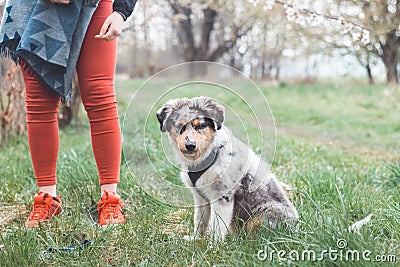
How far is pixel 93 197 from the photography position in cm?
288

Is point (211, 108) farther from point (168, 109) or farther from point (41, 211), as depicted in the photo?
point (41, 211)

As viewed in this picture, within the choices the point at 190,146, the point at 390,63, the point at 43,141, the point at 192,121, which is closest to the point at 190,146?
the point at 190,146

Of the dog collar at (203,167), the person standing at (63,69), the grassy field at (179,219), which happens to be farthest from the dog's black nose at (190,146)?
the person standing at (63,69)

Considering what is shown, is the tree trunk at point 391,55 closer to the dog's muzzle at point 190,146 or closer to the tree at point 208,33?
the tree at point 208,33

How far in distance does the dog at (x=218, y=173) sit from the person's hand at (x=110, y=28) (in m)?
0.51

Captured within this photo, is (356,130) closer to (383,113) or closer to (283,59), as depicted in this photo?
(383,113)

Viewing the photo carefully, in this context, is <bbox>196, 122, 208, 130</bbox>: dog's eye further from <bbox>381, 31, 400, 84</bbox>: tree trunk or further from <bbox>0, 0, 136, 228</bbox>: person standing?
<bbox>381, 31, 400, 84</bbox>: tree trunk

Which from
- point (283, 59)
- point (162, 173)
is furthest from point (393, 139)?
point (283, 59)

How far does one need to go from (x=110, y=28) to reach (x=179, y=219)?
3.49ft

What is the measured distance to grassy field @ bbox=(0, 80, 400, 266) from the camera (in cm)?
187

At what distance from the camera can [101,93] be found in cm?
253

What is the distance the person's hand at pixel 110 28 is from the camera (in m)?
2.36

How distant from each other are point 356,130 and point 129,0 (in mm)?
5157

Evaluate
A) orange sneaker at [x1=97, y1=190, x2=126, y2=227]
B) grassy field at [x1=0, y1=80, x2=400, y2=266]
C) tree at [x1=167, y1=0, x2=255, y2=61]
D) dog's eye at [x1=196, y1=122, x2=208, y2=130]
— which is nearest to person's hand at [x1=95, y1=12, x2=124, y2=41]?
grassy field at [x1=0, y1=80, x2=400, y2=266]
